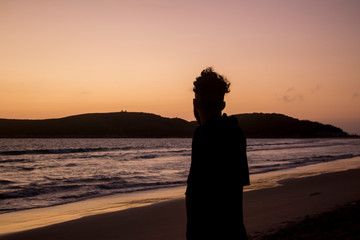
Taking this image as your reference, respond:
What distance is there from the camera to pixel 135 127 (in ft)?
486

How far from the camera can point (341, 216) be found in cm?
689

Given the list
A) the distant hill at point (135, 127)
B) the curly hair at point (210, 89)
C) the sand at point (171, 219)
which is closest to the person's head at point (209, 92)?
the curly hair at point (210, 89)

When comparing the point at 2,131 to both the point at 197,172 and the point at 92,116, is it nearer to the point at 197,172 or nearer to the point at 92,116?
the point at 92,116

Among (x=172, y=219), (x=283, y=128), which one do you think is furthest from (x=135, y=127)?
(x=172, y=219)

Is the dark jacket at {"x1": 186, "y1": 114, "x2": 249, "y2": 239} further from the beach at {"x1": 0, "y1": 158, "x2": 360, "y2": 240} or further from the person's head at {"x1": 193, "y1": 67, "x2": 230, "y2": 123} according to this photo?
the beach at {"x1": 0, "y1": 158, "x2": 360, "y2": 240}

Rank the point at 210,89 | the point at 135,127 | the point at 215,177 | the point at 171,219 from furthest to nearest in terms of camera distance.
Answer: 1. the point at 135,127
2. the point at 171,219
3. the point at 210,89
4. the point at 215,177

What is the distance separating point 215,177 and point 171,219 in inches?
Result: 249

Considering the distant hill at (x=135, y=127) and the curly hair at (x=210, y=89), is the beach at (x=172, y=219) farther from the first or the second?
the distant hill at (x=135, y=127)

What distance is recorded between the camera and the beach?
6.76 meters

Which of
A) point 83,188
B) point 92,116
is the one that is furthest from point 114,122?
point 83,188

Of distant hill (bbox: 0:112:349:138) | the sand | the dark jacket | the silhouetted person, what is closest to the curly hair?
the silhouetted person

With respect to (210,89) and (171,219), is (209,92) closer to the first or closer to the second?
(210,89)

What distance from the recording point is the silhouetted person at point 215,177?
203cm

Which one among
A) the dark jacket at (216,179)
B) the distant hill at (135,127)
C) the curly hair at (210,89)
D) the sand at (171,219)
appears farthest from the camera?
the distant hill at (135,127)
